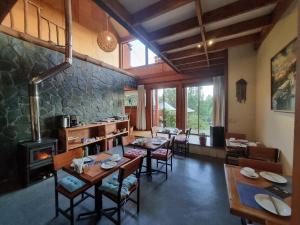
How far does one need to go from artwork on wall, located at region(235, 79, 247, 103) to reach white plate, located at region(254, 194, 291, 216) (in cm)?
315

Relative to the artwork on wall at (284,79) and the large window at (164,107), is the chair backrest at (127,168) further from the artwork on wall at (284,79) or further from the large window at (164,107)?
the large window at (164,107)

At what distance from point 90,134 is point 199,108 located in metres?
4.00

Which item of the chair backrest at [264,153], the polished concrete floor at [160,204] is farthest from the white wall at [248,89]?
the chair backrest at [264,153]

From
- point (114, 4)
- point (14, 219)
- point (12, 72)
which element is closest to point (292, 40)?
point (114, 4)

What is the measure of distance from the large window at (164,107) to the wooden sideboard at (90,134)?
5.29ft

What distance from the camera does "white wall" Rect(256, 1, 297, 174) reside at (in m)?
1.95

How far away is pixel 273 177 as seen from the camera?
5.01 ft

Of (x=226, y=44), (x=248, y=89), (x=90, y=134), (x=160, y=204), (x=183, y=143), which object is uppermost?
(x=226, y=44)

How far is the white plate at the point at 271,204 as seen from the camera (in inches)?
40.3

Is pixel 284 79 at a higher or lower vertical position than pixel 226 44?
lower

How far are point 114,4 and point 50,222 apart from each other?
2.87m

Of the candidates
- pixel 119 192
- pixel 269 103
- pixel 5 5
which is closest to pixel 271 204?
pixel 119 192

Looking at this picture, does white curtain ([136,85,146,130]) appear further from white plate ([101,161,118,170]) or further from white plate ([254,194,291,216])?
white plate ([254,194,291,216])

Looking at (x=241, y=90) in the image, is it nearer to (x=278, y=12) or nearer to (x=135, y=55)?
(x=278, y=12)
